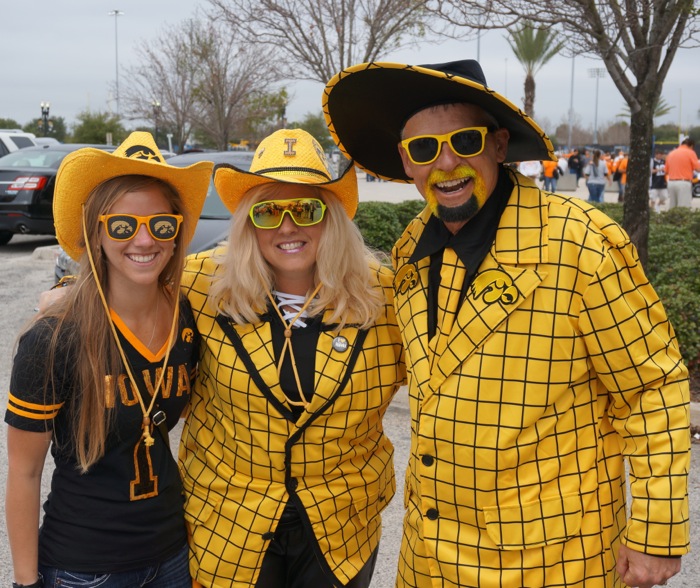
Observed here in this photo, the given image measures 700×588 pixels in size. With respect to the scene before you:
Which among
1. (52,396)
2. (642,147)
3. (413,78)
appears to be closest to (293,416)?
(52,396)

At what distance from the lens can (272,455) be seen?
2.24 m

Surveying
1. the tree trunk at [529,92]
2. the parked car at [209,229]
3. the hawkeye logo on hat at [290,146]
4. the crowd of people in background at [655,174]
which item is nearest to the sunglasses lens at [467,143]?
the hawkeye logo on hat at [290,146]

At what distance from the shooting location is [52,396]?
6.41 feet

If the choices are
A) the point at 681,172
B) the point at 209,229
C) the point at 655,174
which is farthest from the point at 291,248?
the point at 655,174

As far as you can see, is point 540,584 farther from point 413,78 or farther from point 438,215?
point 413,78

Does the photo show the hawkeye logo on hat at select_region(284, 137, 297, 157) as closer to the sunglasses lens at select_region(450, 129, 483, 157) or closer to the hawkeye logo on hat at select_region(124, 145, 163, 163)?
the hawkeye logo on hat at select_region(124, 145, 163, 163)

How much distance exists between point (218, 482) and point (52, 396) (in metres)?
0.61

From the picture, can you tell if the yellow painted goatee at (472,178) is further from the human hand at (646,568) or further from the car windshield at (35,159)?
the car windshield at (35,159)

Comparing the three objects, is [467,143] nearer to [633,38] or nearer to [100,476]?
[100,476]

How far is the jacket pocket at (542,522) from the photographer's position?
1.93 metres

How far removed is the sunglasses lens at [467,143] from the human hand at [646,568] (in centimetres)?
117

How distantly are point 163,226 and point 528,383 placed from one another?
3.74 feet

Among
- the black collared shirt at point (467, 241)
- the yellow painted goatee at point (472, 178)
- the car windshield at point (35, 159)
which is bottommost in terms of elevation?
the black collared shirt at point (467, 241)

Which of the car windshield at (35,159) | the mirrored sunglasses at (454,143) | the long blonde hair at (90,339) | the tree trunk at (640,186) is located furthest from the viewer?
the car windshield at (35,159)
